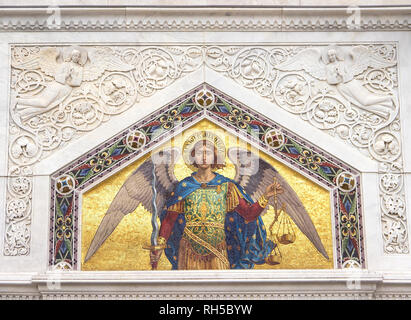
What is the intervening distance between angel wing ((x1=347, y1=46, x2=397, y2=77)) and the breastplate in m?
1.81

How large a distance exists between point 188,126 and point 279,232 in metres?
1.39

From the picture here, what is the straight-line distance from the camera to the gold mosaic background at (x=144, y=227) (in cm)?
762

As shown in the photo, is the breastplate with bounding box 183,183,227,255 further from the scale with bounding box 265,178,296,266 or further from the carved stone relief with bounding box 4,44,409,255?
the carved stone relief with bounding box 4,44,409,255

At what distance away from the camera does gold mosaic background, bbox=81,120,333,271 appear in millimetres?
7617

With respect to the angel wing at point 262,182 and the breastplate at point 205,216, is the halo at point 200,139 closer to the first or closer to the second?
the angel wing at point 262,182

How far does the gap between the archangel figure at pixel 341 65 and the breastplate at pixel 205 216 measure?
1487 mm

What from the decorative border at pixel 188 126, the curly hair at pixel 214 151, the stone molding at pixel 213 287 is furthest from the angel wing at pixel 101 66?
the stone molding at pixel 213 287

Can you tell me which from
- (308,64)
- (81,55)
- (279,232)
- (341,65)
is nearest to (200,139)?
(279,232)

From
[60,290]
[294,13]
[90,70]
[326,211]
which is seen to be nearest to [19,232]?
[60,290]

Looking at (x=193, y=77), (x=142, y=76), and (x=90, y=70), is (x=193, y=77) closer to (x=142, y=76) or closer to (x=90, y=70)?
(x=142, y=76)

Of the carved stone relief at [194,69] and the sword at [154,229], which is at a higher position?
the carved stone relief at [194,69]

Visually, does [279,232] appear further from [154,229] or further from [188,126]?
[188,126]

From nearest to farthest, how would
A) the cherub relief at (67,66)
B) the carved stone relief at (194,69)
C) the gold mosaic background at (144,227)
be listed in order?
the gold mosaic background at (144,227) < the carved stone relief at (194,69) < the cherub relief at (67,66)

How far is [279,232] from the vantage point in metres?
7.73
